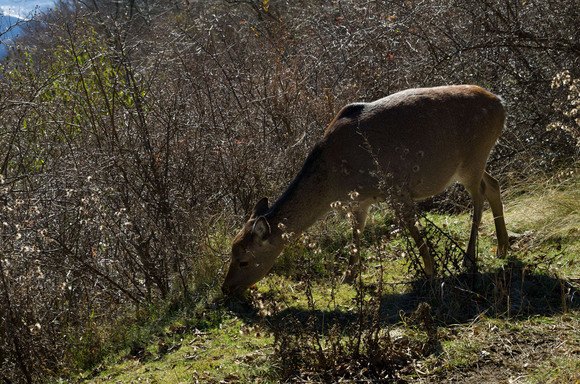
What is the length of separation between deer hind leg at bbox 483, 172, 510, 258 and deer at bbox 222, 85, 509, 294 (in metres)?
0.46

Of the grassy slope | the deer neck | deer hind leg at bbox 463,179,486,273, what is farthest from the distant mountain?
deer hind leg at bbox 463,179,486,273

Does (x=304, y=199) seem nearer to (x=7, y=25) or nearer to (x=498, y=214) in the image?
(x=498, y=214)

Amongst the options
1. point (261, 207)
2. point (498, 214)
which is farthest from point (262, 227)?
point (498, 214)

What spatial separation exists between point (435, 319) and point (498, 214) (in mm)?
2197

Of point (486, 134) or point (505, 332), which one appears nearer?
point (505, 332)

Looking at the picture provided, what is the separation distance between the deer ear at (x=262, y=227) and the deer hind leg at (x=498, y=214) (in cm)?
259

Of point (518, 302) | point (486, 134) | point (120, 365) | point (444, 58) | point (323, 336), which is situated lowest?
point (518, 302)

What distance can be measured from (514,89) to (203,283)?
20.0 ft

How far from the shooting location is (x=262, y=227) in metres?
6.64

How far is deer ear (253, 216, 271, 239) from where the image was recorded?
6535mm

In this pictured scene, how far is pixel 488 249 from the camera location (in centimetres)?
745

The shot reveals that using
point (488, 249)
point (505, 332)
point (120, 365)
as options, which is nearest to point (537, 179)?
point (488, 249)

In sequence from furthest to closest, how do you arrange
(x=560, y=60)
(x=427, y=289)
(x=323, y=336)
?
1. (x=560, y=60)
2. (x=427, y=289)
3. (x=323, y=336)

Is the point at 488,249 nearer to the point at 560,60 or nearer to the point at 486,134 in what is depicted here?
the point at 486,134
